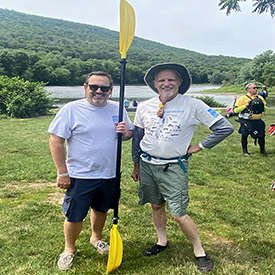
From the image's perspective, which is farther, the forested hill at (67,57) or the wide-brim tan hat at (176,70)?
the forested hill at (67,57)

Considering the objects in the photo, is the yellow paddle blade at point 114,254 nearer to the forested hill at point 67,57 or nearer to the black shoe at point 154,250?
the black shoe at point 154,250

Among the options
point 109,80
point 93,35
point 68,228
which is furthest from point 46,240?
point 93,35

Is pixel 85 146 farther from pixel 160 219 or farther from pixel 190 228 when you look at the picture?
pixel 190 228

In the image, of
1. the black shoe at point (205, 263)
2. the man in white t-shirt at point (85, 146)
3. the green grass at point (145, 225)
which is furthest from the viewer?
the green grass at point (145, 225)

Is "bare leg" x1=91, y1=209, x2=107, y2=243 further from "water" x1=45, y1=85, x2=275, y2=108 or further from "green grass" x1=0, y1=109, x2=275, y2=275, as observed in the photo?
"water" x1=45, y1=85, x2=275, y2=108

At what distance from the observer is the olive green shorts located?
2.71 meters

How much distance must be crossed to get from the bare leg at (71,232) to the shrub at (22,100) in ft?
58.6

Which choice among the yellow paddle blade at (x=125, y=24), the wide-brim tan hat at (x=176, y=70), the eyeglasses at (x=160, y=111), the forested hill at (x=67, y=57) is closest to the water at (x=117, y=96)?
the forested hill at (x=67, y=57)

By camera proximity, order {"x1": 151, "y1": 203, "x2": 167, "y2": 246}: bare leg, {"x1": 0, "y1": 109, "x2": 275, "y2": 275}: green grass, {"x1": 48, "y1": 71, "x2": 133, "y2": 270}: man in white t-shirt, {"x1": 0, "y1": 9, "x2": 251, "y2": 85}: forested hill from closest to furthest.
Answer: {"x1": 48, "y1": 71, "x2": 133, "y2": 270}: man in white t-shirt
{"x1": 0, "y1": 109, "x2": 275, "y2": 275}: green grass
{"x1": 151, "y1": 203, "x2": 167, "y2": 246}: bare leg
{"x1": 0, "y1": 9, "x2": 251, "y2": 85}: forested hill

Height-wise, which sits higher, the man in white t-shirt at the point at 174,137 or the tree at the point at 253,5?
the tree at the point at 253,5

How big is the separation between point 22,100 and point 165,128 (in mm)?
18885

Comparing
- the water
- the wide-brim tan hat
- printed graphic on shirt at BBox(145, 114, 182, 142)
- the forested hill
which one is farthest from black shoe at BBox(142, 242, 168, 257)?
the water

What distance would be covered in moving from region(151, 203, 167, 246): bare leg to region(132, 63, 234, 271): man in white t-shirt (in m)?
0.22

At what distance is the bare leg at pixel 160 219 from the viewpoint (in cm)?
307
